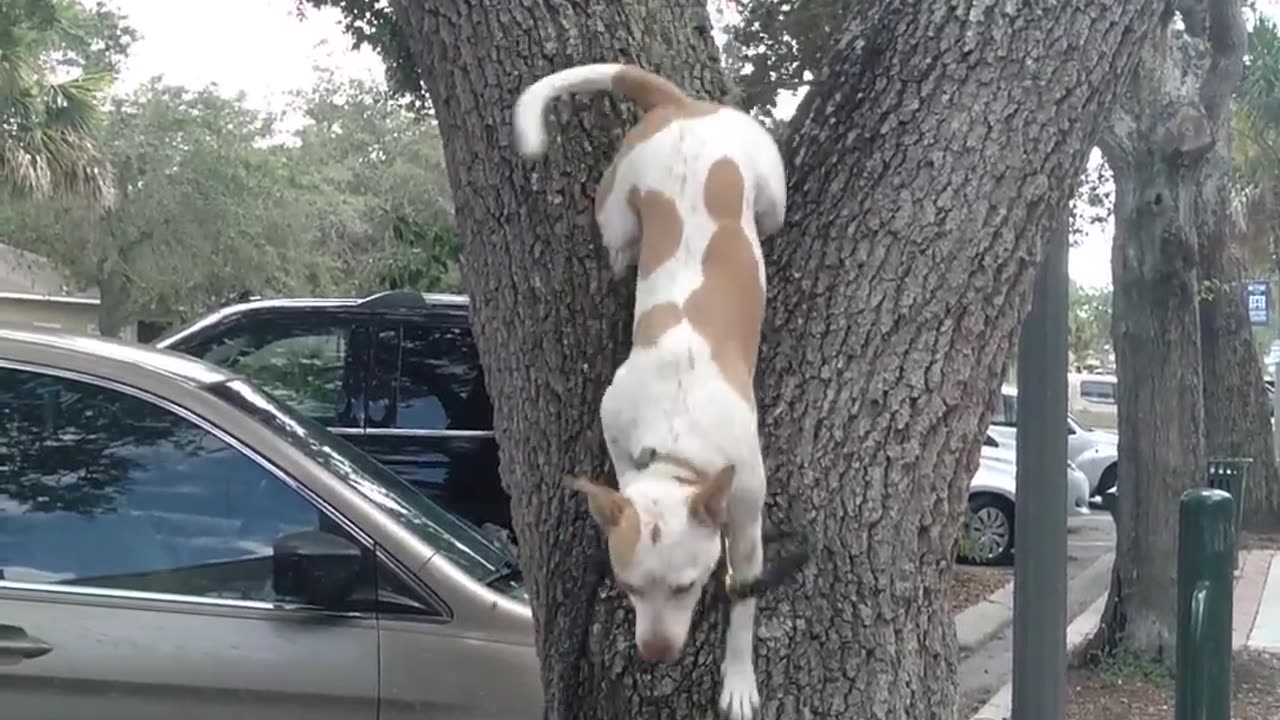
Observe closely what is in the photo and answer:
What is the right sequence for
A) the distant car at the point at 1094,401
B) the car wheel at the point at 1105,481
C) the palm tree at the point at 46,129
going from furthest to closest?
1. the distant car at the point at 1094,401
2. the car wheel at the point at 1105,481
3. the palm tree at the point at 46,129

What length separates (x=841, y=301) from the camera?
2.84 meters

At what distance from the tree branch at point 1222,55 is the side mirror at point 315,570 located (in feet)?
20.1

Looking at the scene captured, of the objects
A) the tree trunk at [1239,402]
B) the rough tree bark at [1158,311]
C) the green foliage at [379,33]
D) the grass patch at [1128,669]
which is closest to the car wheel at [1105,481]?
the tree trunk at [1239,402]

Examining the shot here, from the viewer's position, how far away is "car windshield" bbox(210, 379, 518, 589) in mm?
4086

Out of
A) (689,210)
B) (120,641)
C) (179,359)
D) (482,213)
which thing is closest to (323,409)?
(179,359)

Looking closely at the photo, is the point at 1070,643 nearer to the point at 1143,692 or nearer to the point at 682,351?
the point at 1143,692

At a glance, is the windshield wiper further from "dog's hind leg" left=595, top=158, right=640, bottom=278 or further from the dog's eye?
the dog's eye

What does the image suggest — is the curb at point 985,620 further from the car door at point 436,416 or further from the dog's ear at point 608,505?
the dog's ear at point 608,505

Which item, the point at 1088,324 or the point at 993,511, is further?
the point at 1088,324

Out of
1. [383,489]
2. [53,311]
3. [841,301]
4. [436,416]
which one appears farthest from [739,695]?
[53,311]

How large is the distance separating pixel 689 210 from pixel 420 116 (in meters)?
11.0

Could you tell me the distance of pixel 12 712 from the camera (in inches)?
145

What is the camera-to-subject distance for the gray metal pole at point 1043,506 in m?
4.66

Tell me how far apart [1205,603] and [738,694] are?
2047 mm
